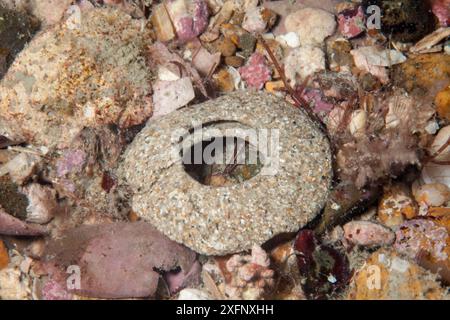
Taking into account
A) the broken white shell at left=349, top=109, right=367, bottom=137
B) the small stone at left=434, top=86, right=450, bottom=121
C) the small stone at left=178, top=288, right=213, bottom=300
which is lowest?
the small stone at left=178, top=288, right=213, bottom=300

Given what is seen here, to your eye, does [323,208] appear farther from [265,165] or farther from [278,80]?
[278,80]

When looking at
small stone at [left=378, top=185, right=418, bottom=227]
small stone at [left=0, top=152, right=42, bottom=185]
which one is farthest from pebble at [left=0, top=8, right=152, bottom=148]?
small stone at [left=378, top=185, right=418, bottom=227]

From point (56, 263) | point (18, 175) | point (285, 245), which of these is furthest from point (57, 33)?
point (285, 245)

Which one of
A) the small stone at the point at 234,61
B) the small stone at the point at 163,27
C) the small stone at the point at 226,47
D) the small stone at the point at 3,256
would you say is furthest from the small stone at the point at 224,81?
the small stone at the point at 3,256

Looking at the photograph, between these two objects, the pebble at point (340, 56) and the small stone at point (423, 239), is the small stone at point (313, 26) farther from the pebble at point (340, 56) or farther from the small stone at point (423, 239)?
the small stone at point (423, 239)

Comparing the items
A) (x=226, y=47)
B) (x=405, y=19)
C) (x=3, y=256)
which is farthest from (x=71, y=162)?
(x=405, y=19)

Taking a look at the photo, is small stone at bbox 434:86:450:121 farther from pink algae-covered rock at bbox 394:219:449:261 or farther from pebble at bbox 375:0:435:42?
pink algae-covered rock at bbox 394:219:449:261
